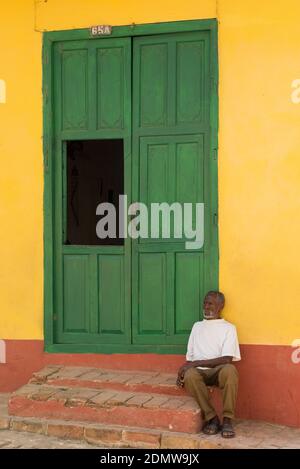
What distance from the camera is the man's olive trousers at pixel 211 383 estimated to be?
5.12 metres

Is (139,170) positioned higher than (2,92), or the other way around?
(2,92)

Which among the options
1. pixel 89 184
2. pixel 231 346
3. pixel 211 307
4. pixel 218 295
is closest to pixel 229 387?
pixel 231 346

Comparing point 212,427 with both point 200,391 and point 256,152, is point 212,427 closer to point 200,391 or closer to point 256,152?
point 200,391

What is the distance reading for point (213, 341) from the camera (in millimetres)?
5418

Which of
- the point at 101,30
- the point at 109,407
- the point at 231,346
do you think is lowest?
the point at 109,407

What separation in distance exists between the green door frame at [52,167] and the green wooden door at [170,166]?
0.05m

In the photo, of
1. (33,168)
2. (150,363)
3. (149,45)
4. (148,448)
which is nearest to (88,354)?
(150,363)

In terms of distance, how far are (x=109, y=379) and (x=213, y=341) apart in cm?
93

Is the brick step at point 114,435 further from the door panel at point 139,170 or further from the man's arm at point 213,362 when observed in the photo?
the door panel at point 139,170

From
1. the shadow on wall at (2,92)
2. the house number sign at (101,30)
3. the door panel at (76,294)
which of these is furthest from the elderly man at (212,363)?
the shadow on wall at (2,92)

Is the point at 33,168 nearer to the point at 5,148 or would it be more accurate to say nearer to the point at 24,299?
the point at 5,148

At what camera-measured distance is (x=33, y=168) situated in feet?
20.1
